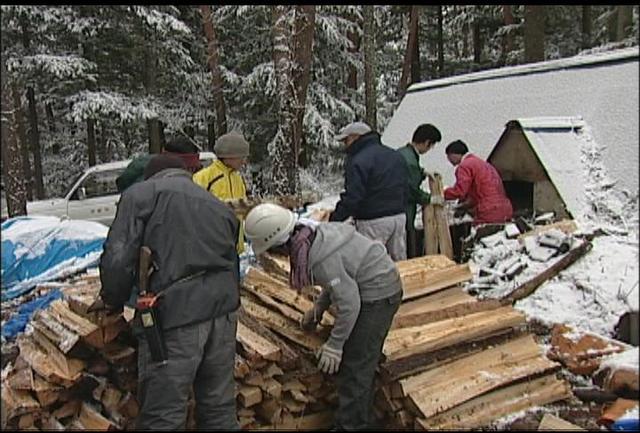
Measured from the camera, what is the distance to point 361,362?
3408 millimetres

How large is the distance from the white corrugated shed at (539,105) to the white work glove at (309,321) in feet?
6.00

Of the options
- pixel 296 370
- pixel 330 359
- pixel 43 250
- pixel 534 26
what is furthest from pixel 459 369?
pixel 43 250

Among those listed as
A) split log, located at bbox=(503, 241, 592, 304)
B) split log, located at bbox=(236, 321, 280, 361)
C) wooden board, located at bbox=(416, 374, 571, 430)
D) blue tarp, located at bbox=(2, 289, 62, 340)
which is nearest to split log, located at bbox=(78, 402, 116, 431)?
split log, located at bbox=(236, 321, 280, 361)

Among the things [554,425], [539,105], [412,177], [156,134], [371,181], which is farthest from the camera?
[156,134]

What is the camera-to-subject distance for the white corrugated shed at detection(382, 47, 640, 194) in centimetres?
259

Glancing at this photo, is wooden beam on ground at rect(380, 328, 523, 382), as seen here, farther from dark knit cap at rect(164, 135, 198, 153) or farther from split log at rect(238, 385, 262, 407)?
dark knit cap at rect(164, 135, 198, 153)

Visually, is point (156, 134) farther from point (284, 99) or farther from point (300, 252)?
point (300, 252)

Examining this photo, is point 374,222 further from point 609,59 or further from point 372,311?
point 609,59

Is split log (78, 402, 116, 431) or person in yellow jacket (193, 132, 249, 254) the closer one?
split log (78, 402, 116, 431)

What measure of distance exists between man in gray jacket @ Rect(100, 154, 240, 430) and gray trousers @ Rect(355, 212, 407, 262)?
2.37 metres

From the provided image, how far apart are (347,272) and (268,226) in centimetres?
49

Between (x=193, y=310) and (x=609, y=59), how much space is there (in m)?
3.38

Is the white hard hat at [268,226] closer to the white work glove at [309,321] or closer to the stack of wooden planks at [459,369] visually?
the white work glove at [309,321]

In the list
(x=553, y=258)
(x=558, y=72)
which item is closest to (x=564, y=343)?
(x=553, y=258)
